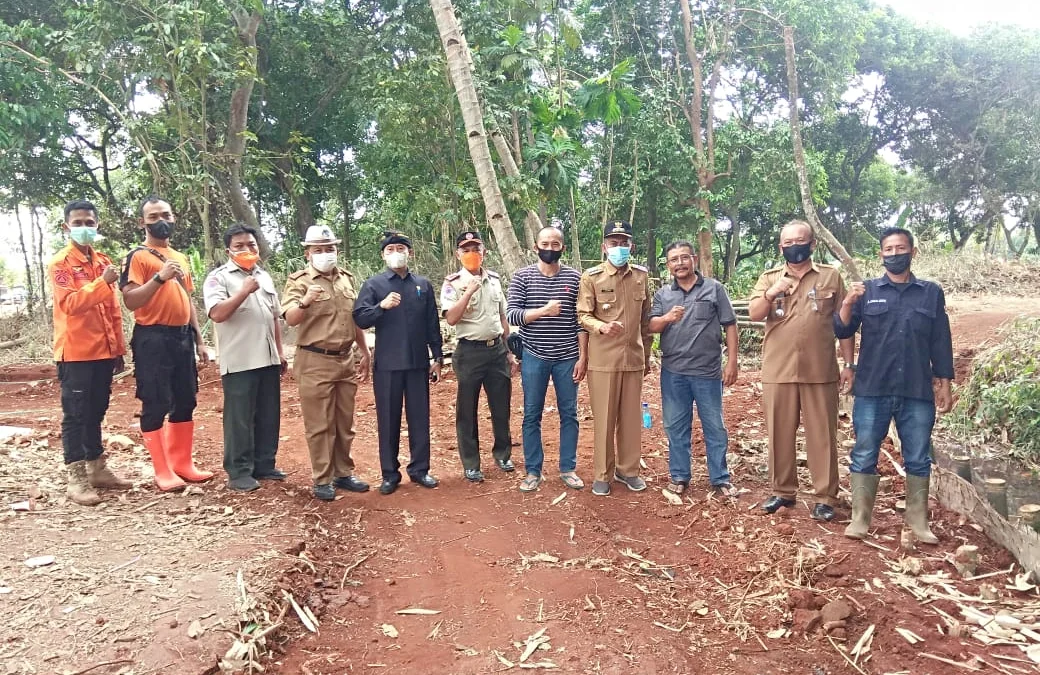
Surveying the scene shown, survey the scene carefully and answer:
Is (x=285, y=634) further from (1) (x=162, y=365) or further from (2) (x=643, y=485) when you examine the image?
(2) (x=643, y=485)

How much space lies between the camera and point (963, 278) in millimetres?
15766

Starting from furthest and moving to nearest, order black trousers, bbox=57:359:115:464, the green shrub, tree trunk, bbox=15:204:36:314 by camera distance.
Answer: tree trunk, bbox=15:204:36:314, the green shrub, black trousers, bbox=57:359:115:464

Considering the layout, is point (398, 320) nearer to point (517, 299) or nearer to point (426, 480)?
point (517, 299)

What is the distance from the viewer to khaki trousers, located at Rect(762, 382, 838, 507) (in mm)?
4328

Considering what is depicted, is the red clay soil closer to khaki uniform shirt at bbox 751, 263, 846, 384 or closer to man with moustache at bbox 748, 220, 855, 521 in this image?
man with moustache at bbox 748, 220, 855, 521

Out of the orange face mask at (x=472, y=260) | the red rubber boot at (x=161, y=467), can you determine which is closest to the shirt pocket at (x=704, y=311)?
the orange face mask at (x=472, y=260)

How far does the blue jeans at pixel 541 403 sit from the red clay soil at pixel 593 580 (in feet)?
0.71

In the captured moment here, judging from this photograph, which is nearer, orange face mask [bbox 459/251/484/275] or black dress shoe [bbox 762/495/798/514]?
black dress shoe [bbox 762/495/798/514]

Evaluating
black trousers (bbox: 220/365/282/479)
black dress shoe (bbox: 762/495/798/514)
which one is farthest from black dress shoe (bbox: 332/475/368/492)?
black dress shoe (bbox: 762/495/798/514)

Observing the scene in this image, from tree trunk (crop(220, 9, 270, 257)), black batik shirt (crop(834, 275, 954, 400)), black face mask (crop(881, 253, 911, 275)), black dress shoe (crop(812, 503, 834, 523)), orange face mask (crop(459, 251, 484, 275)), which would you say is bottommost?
black dress shoe (crop(812, 503, 834, 523))

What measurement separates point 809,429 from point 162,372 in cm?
415

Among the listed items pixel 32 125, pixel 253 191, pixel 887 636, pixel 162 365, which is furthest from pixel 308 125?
pixel 887 636

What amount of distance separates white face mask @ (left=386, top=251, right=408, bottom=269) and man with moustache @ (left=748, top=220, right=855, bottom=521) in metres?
2.31

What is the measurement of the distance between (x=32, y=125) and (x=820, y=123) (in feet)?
60.7
